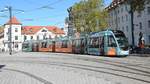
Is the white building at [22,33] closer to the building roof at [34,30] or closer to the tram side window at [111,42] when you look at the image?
the building roof at [34,30]

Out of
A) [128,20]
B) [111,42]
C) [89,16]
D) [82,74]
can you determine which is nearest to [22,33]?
[89,16]

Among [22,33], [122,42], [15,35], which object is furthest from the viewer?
[22,33]

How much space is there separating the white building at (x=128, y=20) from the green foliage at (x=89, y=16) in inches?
143

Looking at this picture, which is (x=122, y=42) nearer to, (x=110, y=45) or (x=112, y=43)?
(x=112, y=43)

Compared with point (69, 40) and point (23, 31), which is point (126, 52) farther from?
point (23, 31)

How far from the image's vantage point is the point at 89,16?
3132 inches

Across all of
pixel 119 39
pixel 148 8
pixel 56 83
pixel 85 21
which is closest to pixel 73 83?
pixel 56 83

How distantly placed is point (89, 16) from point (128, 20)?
27.1ft

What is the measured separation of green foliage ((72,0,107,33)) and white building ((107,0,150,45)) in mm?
3629

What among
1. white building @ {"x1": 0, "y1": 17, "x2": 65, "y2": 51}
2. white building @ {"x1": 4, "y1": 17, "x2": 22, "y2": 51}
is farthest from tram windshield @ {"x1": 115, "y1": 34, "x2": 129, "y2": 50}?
white building @ {"x1": 4, "y1": 17, "x2": 22, "y2": 51}

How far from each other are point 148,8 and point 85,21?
15567 millimetres

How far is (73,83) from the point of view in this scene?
1645cm

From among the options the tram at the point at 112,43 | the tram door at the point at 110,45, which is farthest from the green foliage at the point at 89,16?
the tram door at the point at 110,45

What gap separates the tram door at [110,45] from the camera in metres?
37.8
